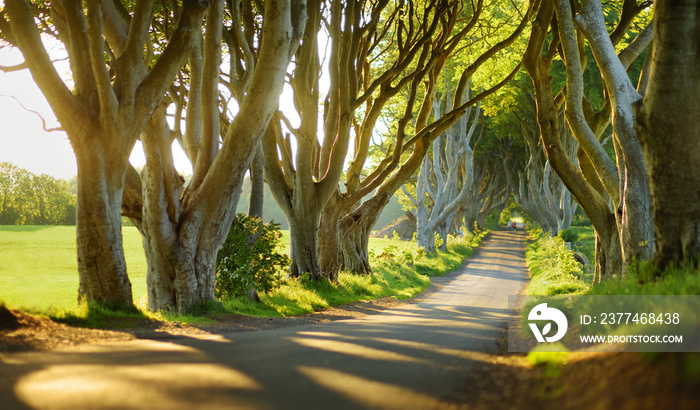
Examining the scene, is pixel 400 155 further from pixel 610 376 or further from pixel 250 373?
pixel 610 376

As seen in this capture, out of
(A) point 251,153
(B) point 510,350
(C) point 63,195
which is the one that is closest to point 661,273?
(B) point 510,350

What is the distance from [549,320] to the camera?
243 inches

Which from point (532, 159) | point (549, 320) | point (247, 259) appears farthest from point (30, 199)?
point (549, 320)

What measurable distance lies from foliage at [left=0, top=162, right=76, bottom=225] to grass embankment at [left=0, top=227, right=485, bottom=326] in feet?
61.4

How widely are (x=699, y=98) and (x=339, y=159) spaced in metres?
9.10

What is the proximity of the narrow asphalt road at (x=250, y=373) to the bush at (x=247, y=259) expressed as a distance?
4682 mm

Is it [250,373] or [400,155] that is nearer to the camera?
[250,373]

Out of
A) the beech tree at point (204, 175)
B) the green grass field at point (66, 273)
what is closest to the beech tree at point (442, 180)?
the green grass field at point (66, 273)

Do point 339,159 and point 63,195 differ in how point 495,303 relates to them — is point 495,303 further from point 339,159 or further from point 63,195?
point 63,195

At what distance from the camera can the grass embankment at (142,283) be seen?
8258 millimetres

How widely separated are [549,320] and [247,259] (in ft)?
21.5

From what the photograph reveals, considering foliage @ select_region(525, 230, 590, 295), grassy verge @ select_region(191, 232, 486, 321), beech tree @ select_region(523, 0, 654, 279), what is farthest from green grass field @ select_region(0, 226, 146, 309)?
foliage @ select_region(525, 230, 590, 295)

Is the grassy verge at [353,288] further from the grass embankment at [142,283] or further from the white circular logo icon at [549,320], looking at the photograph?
the white circular logo icon at [549,320]

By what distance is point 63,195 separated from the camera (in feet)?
213
